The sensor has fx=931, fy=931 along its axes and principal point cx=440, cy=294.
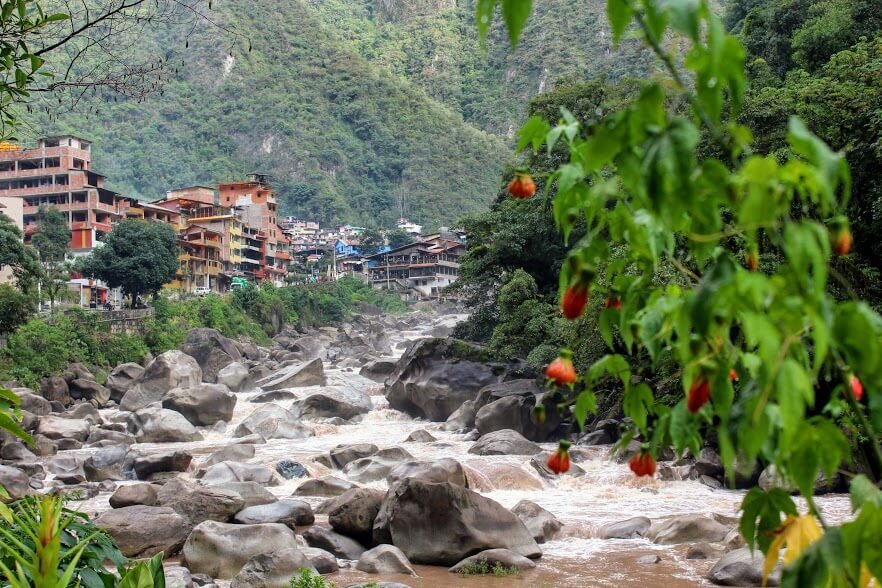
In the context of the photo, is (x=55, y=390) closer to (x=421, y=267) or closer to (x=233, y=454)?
(x=233, y=454)

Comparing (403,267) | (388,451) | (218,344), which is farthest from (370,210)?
(388,451)

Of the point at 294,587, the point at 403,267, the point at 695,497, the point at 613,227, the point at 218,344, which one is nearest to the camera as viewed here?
the point at 613,227

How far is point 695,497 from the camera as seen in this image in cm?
1480

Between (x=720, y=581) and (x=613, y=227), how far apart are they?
8877mm

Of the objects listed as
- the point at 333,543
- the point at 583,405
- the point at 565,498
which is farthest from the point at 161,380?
the point at 583,405

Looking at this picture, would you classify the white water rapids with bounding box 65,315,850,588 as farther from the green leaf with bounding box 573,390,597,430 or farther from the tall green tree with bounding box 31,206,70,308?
the tall green tree with bounding box 31,206,70,308

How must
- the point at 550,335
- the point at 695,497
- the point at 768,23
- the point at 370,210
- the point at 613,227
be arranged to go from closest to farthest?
the point at 613,227 < the point at 695,497 < the point at 550,335 < the point at 768,23 < the point at 370,210

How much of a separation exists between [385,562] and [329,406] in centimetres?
1462

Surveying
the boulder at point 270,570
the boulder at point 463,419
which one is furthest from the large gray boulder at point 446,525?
the boulder at point 463,419

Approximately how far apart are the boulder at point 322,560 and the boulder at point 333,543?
1.70 feet

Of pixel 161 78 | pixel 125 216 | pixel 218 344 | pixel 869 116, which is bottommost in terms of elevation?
pixel 218 344

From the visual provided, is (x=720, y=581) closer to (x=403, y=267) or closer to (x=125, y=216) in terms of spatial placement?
(x=125, y=216)

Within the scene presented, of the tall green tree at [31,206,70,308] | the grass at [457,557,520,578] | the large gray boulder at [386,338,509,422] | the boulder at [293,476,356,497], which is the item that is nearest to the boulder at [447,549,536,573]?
the grass at [457,557,520,578]

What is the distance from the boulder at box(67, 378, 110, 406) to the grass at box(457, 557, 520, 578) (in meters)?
20.1
